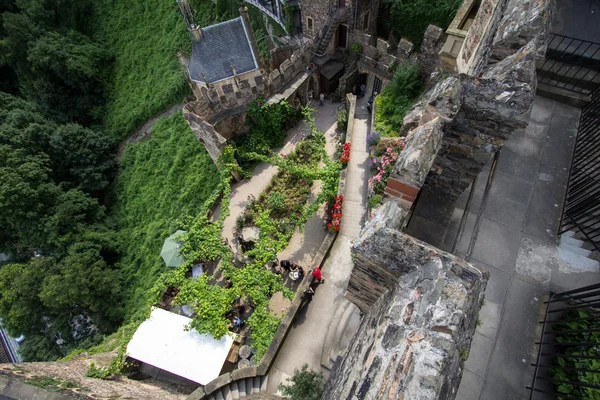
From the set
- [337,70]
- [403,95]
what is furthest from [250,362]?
[337,70]

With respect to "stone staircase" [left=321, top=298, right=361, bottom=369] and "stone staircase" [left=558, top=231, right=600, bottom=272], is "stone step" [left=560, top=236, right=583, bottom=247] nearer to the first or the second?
"stone staircase" [left=558, top=231, right=600, bottom=272]

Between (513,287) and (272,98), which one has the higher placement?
(272,98)

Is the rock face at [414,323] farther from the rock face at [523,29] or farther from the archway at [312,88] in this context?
the archway at [312,88]

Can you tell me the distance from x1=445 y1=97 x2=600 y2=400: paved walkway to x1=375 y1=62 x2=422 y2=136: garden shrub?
195 inches

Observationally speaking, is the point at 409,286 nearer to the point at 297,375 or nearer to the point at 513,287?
the point at 513,287

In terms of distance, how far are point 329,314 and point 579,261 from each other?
646 centimetres

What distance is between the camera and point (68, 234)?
2053 cm

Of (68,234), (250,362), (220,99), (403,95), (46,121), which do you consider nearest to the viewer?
(250,362)

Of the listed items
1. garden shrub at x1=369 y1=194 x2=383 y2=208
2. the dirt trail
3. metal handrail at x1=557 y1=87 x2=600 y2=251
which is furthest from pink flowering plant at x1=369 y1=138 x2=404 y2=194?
the dirt trail

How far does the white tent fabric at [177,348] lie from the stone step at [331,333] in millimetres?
3643

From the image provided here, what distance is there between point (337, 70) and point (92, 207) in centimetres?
1894

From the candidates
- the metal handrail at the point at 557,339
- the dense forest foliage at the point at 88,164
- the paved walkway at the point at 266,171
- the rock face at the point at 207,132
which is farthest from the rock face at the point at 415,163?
the dense forest foliage at the point at 88,164

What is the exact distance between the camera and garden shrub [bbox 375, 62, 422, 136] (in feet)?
42.2

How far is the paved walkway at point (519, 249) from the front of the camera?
5.73 metres
